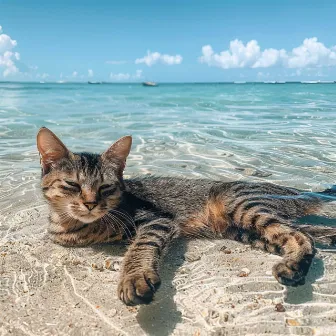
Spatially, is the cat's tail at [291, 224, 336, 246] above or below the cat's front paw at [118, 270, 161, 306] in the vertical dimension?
below

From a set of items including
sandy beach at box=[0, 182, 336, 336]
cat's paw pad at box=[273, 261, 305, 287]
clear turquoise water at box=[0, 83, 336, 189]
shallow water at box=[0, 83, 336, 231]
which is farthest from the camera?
clear turquoise water at box=[0, 83, 336, 189]

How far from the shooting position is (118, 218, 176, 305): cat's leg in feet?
7.72

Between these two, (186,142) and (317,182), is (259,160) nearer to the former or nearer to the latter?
(317,182)

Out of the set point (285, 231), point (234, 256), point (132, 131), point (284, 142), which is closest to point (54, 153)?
point (234, 256)

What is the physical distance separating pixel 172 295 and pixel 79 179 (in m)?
1.29

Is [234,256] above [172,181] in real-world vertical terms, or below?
below

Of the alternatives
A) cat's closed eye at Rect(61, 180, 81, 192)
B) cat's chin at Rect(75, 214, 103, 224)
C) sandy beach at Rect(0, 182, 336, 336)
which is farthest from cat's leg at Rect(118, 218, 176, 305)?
cat's closed eye at Rect(61, 180, 81, 192)

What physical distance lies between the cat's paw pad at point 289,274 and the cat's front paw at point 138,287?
0.88 m

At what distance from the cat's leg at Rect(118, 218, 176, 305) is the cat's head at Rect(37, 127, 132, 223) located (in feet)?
1.36

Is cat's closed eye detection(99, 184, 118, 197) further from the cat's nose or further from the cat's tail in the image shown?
the cat's tail

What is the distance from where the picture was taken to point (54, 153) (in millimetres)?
3391

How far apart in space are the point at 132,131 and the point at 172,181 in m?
6.47

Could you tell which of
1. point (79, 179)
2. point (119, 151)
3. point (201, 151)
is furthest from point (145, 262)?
point (201, 151)

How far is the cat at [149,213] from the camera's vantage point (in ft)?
9.91
